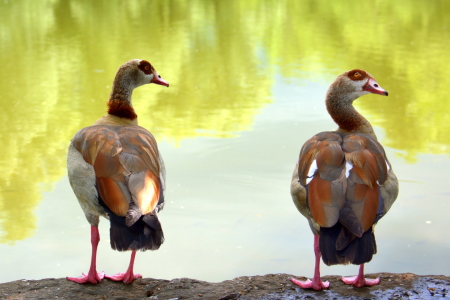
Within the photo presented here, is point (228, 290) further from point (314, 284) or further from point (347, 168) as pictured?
point (347, 168)

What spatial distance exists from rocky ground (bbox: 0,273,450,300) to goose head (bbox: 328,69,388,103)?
175 cm

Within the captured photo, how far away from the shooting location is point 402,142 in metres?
10.7

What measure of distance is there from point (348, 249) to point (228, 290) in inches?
46.2

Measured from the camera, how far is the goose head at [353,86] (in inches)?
237

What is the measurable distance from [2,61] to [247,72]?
6504mm

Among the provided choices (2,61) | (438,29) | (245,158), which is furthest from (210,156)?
(438,29)

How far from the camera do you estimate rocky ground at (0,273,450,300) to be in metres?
4.94

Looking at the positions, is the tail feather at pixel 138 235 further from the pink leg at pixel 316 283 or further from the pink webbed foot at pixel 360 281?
the pink webbed foot at pixel 360 281

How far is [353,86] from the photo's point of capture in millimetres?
6020

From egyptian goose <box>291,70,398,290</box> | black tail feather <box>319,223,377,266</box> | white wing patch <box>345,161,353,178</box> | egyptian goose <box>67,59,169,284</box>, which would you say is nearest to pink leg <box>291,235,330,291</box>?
egyptian goose <box>291,70,398,290</box>

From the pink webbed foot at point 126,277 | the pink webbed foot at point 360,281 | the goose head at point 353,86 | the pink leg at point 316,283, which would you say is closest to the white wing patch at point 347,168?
the pink leg at point 316,283

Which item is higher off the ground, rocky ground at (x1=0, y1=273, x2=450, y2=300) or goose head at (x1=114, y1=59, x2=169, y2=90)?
goose head at (x1=114, y1=59, x2=169, y2=90)

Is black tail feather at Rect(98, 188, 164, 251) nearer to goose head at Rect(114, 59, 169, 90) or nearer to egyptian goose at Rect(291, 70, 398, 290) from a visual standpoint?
egyptian goose at Rect(291, 70, 398, 290)

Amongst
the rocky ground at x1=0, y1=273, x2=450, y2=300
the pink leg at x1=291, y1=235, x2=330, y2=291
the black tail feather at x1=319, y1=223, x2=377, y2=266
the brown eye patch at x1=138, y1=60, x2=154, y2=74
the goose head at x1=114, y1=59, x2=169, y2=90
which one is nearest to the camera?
the black tail feather at x1=319, y1=223, x2=377, y2=266
